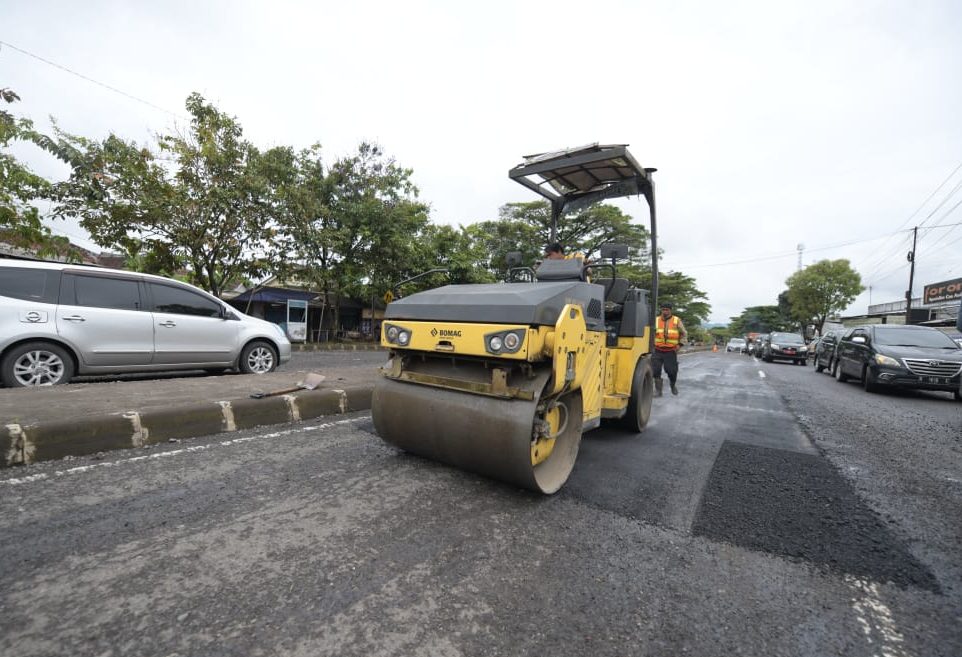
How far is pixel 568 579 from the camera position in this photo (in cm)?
183

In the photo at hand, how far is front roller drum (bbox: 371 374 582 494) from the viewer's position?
2.38 meters

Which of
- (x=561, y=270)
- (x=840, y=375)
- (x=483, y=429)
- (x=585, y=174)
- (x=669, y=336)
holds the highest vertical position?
(x=585, y=174)

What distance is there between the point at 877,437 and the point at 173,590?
20.6ft

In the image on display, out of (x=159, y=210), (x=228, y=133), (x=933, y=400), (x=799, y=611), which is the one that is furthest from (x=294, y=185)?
(x=933, y=400)

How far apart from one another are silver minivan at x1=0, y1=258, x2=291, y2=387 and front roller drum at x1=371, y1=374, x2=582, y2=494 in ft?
14.3

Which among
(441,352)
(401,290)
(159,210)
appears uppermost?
(159,210)

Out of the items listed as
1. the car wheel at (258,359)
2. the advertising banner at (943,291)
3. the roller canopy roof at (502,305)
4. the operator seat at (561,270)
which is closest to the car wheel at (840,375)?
the operator seat at (561,270)

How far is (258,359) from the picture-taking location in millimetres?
6781

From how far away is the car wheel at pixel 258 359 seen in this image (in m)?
6.60

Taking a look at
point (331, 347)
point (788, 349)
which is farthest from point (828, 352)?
point (331, 347)

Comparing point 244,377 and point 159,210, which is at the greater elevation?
point 159,210

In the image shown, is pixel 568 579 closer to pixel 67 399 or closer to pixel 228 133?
pixel 67 399

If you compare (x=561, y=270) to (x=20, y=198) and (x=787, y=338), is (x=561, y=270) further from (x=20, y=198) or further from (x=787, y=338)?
(x=787, y=338)

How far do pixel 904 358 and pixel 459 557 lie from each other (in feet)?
32.5
